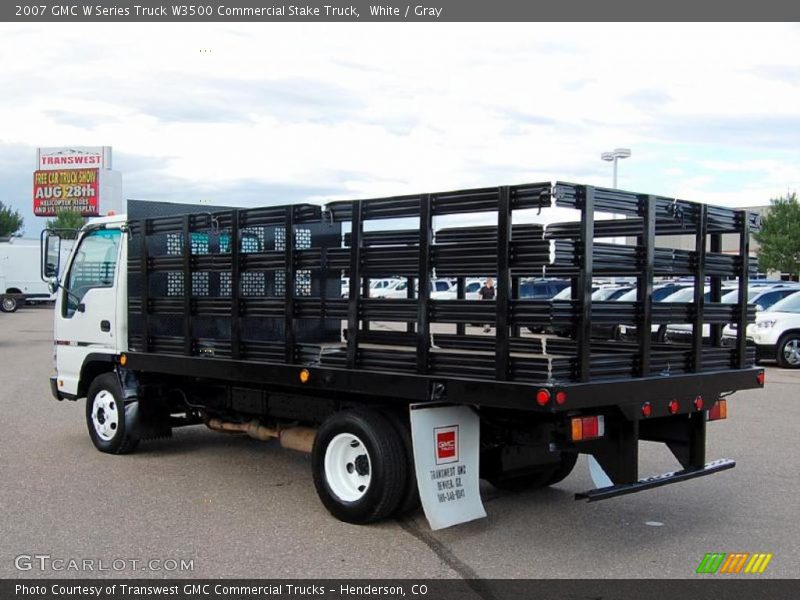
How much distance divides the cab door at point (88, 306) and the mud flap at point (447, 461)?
3835mm

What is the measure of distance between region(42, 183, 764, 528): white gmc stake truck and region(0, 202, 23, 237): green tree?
77.3m

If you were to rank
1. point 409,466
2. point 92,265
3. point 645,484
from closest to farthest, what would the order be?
point 645,484
point 409,466
point 92,265

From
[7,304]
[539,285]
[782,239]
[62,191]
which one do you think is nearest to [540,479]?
[539,285]

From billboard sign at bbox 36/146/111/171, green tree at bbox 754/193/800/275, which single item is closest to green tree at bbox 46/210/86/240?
billboard sign at bbox 36/146/111/171

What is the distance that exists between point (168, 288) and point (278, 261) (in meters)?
1.77

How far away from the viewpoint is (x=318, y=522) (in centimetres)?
645

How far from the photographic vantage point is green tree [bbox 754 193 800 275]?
1886 inches

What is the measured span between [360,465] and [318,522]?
52 cm

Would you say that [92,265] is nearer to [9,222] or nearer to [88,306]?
[88,306]

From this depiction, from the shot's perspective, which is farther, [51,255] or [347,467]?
[51,255]

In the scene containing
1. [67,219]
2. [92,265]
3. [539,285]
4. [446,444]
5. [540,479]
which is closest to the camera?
[446,444]

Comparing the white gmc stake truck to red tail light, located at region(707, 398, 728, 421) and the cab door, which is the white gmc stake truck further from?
the cab door

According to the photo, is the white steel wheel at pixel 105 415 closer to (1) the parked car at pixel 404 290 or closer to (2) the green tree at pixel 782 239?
(1) the parked car at pixel 404 290
